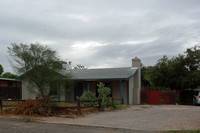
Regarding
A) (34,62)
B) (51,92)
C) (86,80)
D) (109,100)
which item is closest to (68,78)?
(51,92)

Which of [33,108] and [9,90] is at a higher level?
[9,90]

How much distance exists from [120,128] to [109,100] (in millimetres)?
7313

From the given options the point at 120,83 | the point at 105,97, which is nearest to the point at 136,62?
the point at 120,83

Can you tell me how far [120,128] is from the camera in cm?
864

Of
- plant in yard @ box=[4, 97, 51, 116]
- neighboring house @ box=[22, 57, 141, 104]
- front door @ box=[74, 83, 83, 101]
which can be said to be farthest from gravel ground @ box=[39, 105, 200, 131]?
front door @ box=[74, 83, 83, 101]

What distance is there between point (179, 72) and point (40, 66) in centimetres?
1783

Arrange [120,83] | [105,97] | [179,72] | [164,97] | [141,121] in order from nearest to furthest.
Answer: [141,121] < [105,97] < [120,83] < [164,97] < [179,72]

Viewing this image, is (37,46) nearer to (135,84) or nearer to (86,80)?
(86,80)

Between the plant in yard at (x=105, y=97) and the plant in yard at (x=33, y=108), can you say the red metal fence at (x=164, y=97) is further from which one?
the plant in yard at (x=33, y=108)

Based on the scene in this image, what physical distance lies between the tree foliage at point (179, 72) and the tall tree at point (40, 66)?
1578 centimetres

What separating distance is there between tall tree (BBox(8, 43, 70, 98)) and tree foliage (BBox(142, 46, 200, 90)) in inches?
621

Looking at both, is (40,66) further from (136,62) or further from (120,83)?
(136,62)

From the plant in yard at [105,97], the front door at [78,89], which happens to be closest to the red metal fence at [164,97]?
the front door at [78,89]

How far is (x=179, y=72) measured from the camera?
25328 mm
